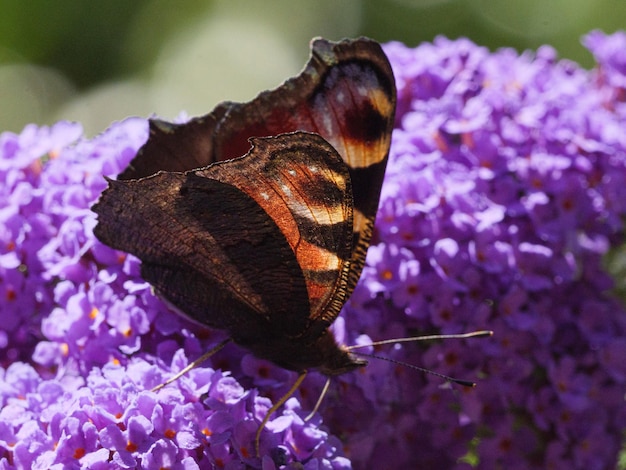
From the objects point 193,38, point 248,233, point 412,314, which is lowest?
point 193,38

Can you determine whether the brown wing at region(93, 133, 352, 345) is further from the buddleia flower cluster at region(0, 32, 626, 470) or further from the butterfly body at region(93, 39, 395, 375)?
the buddleia flower cluster at region(0, 32, 626, 470)

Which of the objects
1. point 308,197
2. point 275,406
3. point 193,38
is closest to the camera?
point 308,197

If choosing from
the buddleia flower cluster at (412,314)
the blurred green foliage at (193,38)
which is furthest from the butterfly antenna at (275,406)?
the blurred green foliage at (193,38)

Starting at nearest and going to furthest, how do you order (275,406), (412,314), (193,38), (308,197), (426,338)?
(308,197)
(275,406)
(426,338)
(412,314)
(193,38)

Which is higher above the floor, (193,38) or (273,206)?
(273,206)

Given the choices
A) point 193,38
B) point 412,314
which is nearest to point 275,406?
point 412,314

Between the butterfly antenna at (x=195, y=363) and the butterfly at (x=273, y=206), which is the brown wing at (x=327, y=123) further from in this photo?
the butterfly antenna at (x=195, y=363)

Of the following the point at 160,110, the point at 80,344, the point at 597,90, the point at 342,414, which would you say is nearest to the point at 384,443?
the point at 342,414

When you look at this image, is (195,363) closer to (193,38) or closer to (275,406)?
(275,406)
